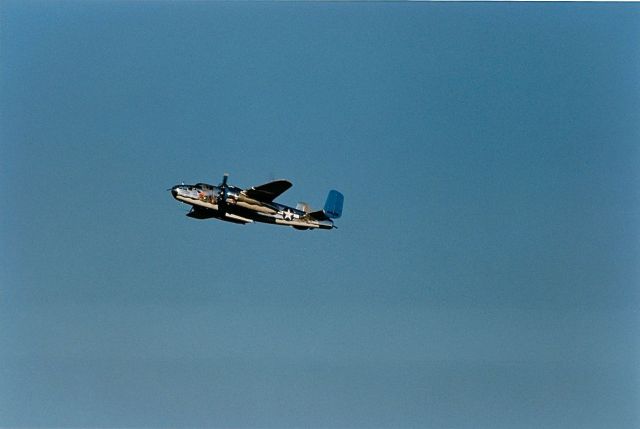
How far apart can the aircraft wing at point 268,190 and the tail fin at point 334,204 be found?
584 centimetres

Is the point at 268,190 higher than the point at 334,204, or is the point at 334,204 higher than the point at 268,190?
the point at 334,204

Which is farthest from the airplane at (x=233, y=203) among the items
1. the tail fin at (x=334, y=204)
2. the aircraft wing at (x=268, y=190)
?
the tail fin at (x=334, y=204)

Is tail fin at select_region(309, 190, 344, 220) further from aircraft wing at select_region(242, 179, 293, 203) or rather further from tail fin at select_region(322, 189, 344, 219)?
aircraft wing at select_region(242, 179, 293, 203)

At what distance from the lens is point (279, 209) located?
67.9 m

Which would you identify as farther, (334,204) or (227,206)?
(334,204)

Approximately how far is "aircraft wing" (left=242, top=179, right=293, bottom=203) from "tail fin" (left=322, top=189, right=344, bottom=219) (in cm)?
584

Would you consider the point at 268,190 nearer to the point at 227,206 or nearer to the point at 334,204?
the point at 227,206

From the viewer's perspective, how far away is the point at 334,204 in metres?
72.6

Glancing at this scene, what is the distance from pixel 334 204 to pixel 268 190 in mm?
7511

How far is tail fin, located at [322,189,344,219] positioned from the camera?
72062 mm

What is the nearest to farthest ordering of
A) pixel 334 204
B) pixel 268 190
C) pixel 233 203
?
pixel 268 190 < pixel 233 203 < pixel 334 204

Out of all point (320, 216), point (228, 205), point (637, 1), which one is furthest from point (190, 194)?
point (637, 1)

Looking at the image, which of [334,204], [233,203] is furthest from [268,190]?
[334,204]

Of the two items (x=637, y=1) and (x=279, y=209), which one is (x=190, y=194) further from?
(x=637, y=1)
